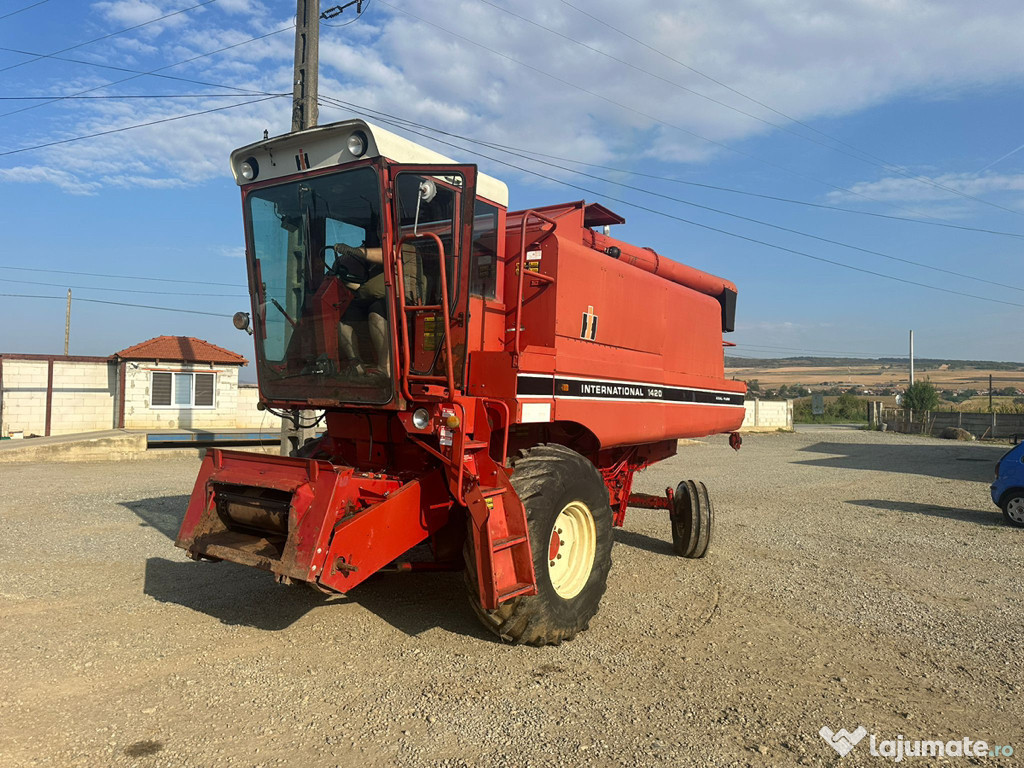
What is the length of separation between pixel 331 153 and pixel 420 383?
65.0 inches

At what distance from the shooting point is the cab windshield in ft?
15.3

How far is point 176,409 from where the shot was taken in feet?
69.9

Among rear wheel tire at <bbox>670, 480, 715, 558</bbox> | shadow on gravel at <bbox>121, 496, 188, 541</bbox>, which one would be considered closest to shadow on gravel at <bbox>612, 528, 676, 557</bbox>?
rear wheel tire at <bbox>670, 480, 715, 558</bbox>

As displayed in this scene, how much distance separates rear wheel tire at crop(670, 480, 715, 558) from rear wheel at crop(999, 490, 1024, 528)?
18.5ft

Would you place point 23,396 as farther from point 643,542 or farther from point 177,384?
point 643,542

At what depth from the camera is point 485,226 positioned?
16.8ft

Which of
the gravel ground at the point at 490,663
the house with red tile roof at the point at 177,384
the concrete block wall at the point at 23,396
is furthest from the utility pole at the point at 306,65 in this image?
the concrete block wall at the point at 23,396

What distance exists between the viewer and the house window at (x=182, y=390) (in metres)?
21.1

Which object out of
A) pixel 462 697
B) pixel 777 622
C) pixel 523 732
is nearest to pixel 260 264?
pixel 462 697

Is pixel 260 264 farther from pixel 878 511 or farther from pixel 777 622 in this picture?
pixel 878 511

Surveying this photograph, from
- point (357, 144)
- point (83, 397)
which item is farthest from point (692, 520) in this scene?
point (83, 397)

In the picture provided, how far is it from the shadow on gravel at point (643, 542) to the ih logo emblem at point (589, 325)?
3197 mm

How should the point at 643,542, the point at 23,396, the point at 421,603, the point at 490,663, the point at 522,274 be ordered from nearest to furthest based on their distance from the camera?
the point at 490,663 < the point at 522,274 < the point at 421,603 < the point at 643,542 < the point at 23,396

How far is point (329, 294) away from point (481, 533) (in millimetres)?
2050
